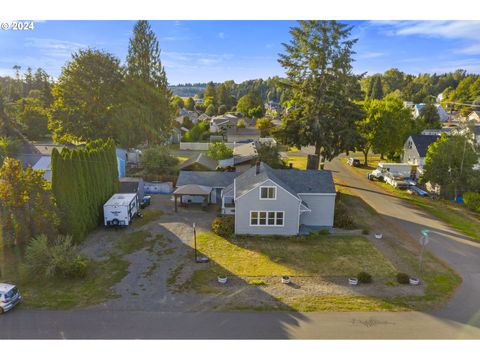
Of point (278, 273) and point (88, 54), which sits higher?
point (88, 54)

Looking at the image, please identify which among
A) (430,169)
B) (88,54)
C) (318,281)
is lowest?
(318,281)

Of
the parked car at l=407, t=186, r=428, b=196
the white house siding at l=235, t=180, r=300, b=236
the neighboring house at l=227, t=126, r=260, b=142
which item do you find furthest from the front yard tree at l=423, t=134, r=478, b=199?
the neighboring house at l=227, t=126, r=260, b=142

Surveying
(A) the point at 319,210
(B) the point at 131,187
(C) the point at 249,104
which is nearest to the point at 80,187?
(B) the point at 131,187

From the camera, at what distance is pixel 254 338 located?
14867mm

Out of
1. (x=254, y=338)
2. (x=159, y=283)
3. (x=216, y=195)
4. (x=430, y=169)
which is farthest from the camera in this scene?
(x=430, y=169)

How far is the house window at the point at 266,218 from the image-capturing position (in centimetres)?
2681

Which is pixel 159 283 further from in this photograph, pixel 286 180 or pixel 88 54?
pixel 88 54

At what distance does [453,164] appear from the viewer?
37.2m

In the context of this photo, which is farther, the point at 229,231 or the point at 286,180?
the point at 286,180

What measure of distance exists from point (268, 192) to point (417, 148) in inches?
1411

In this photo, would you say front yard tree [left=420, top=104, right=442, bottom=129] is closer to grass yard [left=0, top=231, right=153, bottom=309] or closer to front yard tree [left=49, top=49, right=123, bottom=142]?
front yard tree [left=49, top=49, right=123, bottom=142]

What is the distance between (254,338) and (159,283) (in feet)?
24.3

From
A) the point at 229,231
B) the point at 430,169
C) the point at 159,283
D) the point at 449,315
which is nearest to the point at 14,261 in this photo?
the point at 159,283

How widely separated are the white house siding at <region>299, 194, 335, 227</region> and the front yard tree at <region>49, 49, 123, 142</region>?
1428 inches
